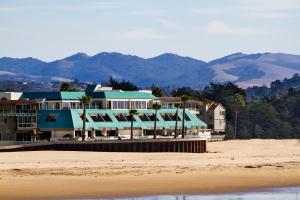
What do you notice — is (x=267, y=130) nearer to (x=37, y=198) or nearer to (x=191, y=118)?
(x=191, y=118)

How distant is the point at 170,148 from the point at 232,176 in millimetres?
28885

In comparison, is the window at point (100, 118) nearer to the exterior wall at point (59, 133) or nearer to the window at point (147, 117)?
the exterior wall at point (59, 133)

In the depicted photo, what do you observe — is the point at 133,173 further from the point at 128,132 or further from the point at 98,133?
the point at 128,132

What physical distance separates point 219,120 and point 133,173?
242 ft

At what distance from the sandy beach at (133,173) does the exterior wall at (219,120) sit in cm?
4737

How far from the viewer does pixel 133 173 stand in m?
65.8

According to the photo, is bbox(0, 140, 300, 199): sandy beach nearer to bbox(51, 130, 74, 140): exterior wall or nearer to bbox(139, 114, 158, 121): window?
bbox(51, 130, 74, 140): exterior wall

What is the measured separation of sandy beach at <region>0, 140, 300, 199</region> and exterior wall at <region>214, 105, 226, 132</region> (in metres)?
47.4

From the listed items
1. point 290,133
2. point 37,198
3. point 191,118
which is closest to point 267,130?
point 290,133

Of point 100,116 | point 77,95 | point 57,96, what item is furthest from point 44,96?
point 100,116

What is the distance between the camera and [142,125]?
109 m

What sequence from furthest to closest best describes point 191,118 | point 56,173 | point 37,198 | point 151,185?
point 191,118 < point 56,173 < point 151,185 < point 37,198

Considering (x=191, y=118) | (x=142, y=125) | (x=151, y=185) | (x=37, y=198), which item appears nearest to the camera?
(x=37, y=198)

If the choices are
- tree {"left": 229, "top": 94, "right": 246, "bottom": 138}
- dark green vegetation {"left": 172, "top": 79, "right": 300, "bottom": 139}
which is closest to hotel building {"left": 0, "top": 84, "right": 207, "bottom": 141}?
dark green vegetation {"left": 172, "top": 79, "right": 300, "bottom": 139}
